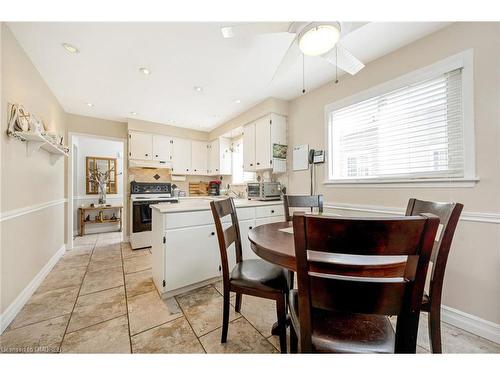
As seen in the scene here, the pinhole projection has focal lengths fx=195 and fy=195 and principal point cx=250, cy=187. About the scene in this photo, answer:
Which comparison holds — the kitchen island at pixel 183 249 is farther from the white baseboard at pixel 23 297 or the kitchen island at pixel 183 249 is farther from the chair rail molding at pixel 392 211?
the chair rail molding at pixel 392 211

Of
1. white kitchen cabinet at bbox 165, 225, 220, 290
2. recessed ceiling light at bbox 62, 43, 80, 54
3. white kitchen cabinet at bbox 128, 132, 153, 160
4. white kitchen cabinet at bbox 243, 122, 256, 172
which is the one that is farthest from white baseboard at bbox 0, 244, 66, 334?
white kitchen cabinet at bbox 243, 122, 256, 172

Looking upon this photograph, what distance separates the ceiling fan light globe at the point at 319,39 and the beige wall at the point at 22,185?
7.75 ft

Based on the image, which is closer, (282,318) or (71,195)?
(282,318)

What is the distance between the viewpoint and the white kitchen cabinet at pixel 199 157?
457cm

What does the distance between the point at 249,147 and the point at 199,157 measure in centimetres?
172

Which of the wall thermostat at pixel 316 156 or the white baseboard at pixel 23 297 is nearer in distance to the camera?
the white baseboard at pixel 23 297

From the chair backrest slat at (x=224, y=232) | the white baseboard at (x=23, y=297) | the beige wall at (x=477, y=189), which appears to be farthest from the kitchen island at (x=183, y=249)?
the beige wall at (x=477, y=189)

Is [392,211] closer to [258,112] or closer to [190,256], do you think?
[190,256]

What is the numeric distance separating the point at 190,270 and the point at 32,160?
205 cm

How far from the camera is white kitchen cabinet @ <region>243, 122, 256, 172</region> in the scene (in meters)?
3.35

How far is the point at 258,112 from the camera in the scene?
3.24m

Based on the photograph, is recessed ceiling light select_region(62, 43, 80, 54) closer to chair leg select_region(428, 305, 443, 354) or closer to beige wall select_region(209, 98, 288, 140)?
beige wall select_region(209, 98, 288, 140)

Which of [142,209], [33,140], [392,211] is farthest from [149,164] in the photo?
[392,211]

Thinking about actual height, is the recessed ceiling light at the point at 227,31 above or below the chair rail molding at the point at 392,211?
above
